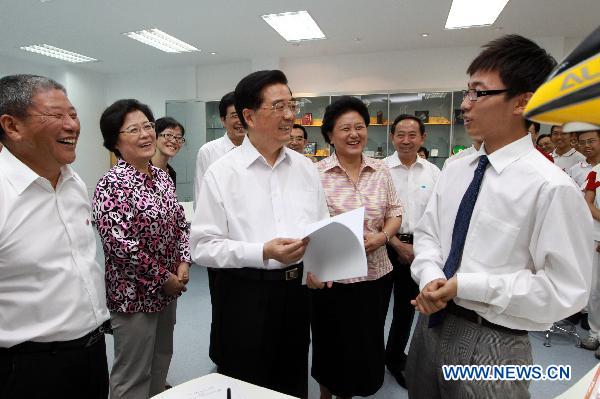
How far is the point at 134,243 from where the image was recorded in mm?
1646

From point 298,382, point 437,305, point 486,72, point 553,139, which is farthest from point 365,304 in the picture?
point 553,139

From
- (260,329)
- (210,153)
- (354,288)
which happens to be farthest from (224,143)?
(260,329)

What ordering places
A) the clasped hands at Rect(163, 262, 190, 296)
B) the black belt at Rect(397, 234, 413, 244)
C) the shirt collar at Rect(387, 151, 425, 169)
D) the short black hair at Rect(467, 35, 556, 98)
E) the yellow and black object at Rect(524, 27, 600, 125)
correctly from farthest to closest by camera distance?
the shirt collar at Rect(387, 151, 425, 169) → the black belt at Rect(397, 234, 413, 244) → the clasped hands at Rect(163, 262, 190, 296) → the short black hair at Rect(467, 35, 556, 98) → the yellow and black object at Rect(524, 27, 600, 125)

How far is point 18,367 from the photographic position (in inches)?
44.6

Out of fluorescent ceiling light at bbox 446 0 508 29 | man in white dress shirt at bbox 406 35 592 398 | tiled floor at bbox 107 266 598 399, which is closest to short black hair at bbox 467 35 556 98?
man in white dress shirt at bbox 406 35 592 398

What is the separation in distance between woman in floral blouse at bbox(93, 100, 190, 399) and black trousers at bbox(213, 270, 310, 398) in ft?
1.25

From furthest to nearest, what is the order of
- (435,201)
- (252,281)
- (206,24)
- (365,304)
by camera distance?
(206,24)
(365,304)
(252,281)
(435,201)

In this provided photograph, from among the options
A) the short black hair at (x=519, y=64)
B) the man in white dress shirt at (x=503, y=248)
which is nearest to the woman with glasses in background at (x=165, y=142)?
the man in white dress shirt at (x=503, y=248)

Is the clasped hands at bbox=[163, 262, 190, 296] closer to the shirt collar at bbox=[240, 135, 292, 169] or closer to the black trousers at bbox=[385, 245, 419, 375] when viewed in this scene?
the shirt collar at bbox=[240, 135, 292, 169]

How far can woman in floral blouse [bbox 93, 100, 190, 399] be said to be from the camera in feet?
5.44

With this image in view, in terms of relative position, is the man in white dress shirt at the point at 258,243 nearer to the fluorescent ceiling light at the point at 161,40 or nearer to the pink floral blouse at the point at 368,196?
the pink floral blouse at the point at 368,196

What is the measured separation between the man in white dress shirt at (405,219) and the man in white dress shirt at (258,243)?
1.08 meters

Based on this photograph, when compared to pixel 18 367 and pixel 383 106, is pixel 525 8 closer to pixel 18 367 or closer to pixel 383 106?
pixel 383 106

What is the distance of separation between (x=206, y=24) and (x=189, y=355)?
4.46 m
